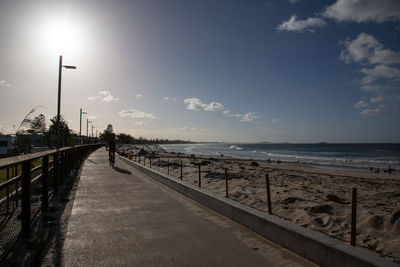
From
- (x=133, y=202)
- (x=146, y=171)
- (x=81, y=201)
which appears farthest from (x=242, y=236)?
(x=146, y=171)

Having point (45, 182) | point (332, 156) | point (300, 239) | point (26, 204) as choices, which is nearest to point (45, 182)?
point (45, 182)

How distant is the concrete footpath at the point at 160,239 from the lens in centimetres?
404

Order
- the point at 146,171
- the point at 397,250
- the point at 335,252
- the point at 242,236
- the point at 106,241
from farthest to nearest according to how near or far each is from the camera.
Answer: the point at 146,171
the point at 242,236
the point at 106,241
the point at 397,250
the point at 335,252

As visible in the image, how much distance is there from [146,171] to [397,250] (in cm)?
1227

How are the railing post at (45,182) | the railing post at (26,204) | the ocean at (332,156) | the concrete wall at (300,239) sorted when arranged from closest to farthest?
1. the concrete wall at (300,239)
2. the railing post at (26,204)
3. the railing post at (45,182)
4. the ocean at (332,156)

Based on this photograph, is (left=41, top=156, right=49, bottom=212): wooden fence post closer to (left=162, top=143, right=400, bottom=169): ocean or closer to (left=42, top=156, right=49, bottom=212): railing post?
(left=42, top=156, right=49, bottom=212): railing post

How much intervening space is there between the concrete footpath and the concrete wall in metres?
0.14

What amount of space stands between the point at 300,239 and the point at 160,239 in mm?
2248

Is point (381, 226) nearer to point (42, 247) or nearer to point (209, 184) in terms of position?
point (42, 247)

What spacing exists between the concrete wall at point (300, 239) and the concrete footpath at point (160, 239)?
0.46 feet

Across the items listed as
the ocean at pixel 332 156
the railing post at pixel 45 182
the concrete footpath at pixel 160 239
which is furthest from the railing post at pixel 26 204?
the ocean at pixel 332 156

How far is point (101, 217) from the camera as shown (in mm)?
6367

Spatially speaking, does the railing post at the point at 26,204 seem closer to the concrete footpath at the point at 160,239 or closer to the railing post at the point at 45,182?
the concrete footpath at the point at 160,239

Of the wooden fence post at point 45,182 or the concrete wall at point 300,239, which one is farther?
the wooden fence post at point 45,182
